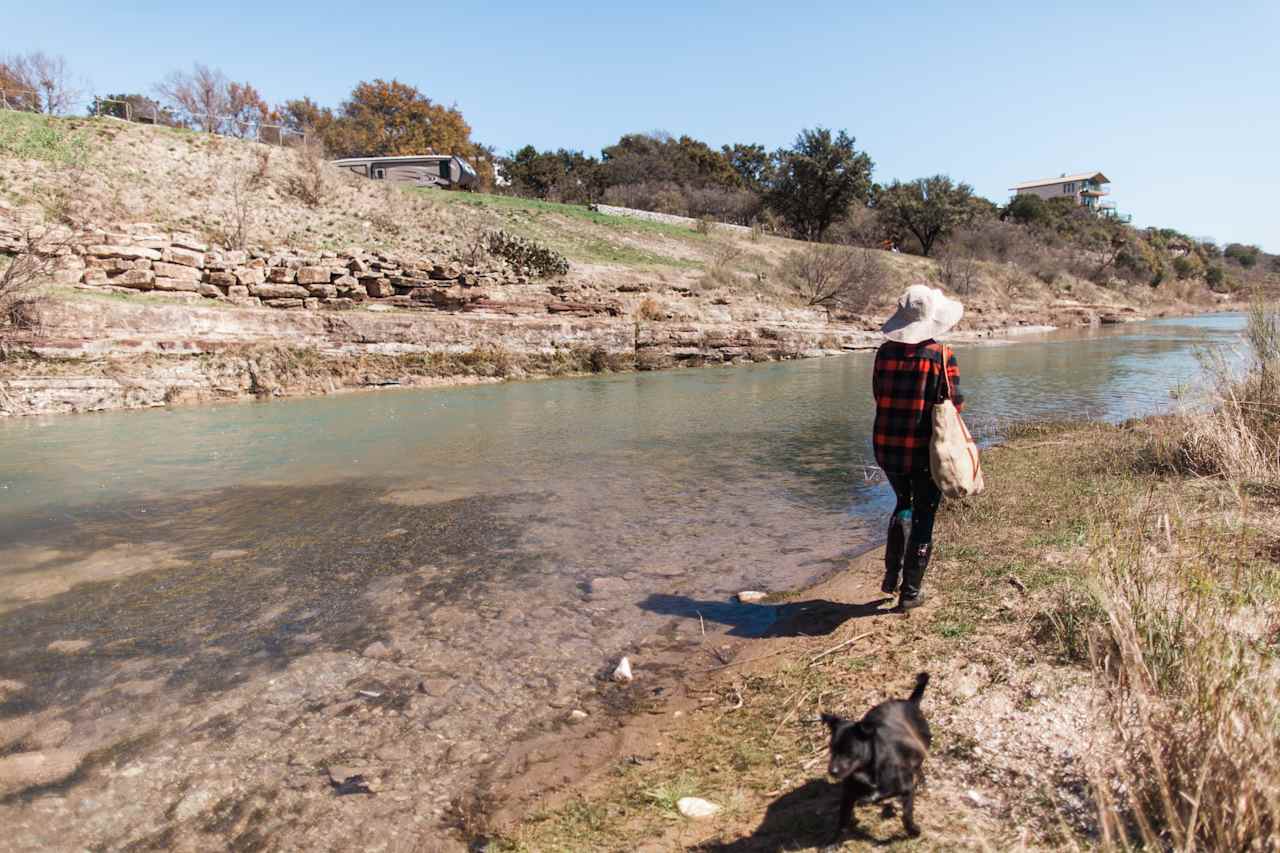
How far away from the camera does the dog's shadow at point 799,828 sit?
2408 mm

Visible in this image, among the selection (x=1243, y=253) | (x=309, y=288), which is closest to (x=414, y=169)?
(x=309, y=288)

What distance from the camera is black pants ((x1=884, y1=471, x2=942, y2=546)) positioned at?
428 cm

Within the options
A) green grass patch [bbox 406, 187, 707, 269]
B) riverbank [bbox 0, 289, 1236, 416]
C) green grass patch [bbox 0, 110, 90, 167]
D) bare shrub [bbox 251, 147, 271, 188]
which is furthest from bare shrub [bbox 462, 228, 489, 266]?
green grass patch [bbox 0, 110, 90, 167]

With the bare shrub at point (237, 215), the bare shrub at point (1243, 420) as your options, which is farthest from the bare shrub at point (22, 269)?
the bare shrub at point (1243, 420)

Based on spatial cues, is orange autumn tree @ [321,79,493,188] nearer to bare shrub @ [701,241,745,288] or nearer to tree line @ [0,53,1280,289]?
tree line @ [0,53,1280,289]

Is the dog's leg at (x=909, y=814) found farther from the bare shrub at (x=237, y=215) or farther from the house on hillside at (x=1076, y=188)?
the house on hillside at (x=1076, y=188)

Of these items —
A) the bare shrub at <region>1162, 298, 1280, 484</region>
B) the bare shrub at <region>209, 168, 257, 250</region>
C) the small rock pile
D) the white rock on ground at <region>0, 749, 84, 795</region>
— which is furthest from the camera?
the bare shrub at <region>209, 168, 257, 250</region>

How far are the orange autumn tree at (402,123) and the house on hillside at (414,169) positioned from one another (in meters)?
23.6

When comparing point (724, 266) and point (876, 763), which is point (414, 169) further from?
point (876, 763)

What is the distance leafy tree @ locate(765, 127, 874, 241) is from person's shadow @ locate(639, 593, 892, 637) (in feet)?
182

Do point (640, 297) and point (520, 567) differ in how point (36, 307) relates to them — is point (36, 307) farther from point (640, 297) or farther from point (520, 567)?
point (640, 297)

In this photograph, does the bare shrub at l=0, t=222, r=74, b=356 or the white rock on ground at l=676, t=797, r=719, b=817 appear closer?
the white rock on ground at l=676, t=797, r=719, b=817

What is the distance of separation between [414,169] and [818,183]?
3211 cm

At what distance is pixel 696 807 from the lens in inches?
107
